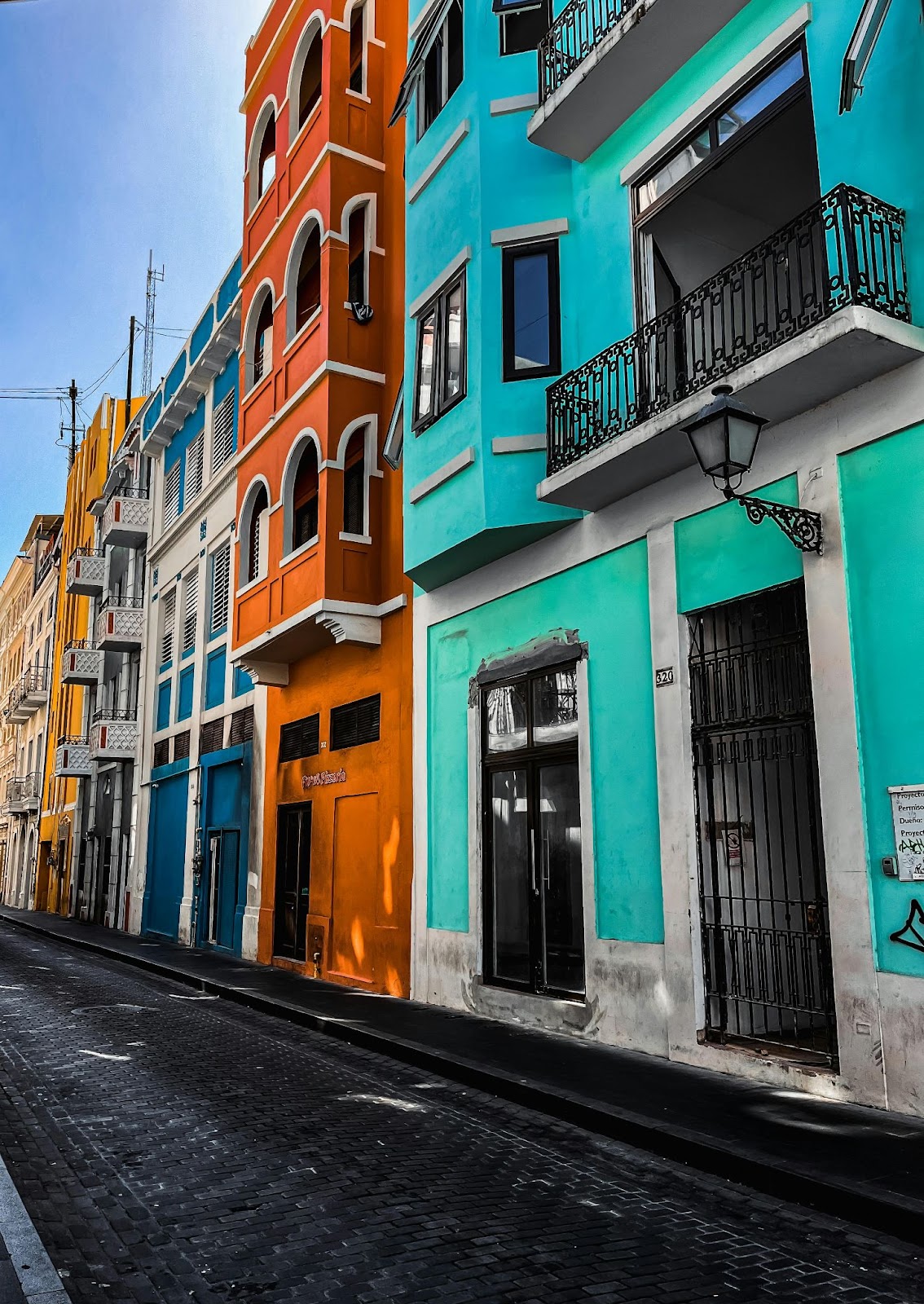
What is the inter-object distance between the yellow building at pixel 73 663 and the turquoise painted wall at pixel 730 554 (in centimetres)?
2764

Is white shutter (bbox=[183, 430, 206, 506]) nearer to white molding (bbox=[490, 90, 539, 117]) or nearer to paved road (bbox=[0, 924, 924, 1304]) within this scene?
white molding (bbox=[490, 90, 539, 117])

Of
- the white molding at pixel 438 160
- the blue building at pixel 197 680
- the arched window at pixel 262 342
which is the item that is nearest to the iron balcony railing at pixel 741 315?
the white molding at pixel 438 160

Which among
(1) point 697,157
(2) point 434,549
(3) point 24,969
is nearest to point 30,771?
(3) point 24,969

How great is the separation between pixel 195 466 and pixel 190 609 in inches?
126

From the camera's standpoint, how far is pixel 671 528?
29.6ft

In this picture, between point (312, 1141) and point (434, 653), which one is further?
point (434, 653)

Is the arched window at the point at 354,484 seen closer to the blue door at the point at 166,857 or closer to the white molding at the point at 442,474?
the white molding at the point at 442,474

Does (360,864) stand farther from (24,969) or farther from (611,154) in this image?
(611,154)

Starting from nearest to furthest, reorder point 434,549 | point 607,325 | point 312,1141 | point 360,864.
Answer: point 312,1141 < point 607,325 < point 434,549 < point 360,864

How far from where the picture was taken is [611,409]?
9.59 m

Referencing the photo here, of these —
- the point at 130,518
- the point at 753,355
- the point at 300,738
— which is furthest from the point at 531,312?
the point at 130,518

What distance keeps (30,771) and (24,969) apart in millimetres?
33705

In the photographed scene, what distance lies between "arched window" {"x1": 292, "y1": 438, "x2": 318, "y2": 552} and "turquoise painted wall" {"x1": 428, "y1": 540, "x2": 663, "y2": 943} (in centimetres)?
493

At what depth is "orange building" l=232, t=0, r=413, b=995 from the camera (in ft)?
46.0
